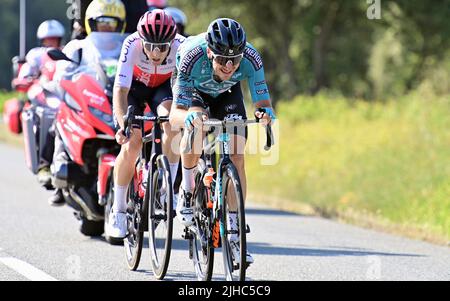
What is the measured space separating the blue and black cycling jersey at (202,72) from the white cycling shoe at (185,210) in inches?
26.8

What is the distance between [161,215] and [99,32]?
3.05 m

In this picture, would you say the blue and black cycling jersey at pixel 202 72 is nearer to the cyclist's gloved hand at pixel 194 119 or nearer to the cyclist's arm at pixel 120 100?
the cyclist's gloved hand at pixel 194 119

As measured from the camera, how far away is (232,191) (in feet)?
24.4

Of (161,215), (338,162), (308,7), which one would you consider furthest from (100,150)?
(308,7)

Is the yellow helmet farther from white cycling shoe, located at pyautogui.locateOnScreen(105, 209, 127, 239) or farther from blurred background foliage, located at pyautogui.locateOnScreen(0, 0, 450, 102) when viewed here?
blurred background foliage, located at pyautogui.locateOnScreen(0, 0, 450, 102)

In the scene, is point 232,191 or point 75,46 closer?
point 232,191

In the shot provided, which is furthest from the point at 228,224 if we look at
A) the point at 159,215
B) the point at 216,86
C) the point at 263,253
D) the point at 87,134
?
the point at 87,134

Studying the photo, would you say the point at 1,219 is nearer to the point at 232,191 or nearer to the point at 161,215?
the point at 161,215

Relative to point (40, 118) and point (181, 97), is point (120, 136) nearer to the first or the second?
point (181, 97)

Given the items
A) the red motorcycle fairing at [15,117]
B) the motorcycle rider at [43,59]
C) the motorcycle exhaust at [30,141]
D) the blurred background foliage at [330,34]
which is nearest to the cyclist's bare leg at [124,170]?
the motorcycle rider at [43,59]

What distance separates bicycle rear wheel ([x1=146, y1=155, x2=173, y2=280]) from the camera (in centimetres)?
824

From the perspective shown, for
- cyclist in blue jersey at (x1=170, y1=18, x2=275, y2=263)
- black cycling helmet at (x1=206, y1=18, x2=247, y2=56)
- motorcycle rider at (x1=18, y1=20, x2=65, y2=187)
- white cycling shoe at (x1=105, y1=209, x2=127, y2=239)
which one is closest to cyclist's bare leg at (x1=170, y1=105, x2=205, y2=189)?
cyclist in blue jersey at (x1=170, y1=18, x2=275, y2=263)

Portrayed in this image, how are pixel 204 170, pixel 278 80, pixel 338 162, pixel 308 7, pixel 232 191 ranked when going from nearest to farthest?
pixel 232 191
pixel 204 170
pixel 338 162
pixel 308 7
pixel 278 80

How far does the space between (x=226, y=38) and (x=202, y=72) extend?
22.7 inches
